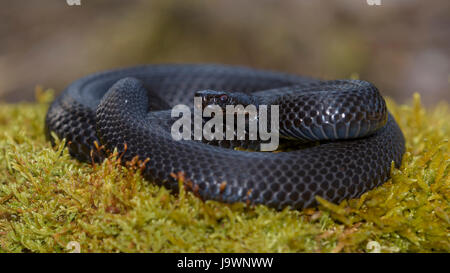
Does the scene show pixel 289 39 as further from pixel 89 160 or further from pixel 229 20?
pixel 89 160

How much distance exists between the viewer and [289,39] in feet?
33.7

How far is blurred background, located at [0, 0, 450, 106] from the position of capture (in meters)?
9.80

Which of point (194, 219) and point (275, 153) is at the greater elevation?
point (275, 153)

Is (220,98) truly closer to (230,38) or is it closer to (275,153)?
(275,153)

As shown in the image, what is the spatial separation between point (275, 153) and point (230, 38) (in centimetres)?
767

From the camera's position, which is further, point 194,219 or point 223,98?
point 223,98

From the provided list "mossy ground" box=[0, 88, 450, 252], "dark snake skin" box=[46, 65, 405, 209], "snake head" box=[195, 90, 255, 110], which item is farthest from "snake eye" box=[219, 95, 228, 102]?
"mossy ground" box=[0, 88, 450, 252]

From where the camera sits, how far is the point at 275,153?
3.28 metres

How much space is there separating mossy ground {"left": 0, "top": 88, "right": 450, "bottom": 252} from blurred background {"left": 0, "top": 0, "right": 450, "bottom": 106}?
6870 mm

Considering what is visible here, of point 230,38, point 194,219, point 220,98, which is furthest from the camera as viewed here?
point 230,38

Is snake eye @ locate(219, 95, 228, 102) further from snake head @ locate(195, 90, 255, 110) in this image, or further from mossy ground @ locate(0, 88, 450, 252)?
mossy ground @ locate(0, 88, 450, 252)

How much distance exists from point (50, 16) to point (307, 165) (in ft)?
31.3

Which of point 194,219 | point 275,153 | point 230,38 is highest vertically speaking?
point 230,38

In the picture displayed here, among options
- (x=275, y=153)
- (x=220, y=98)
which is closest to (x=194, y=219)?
(x=275, y=153)
